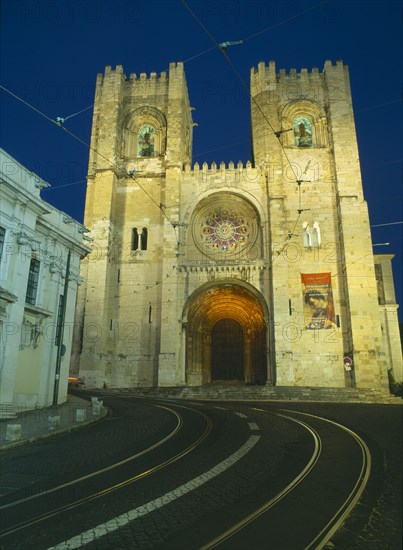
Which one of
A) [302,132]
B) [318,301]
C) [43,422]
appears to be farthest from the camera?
[302,132]

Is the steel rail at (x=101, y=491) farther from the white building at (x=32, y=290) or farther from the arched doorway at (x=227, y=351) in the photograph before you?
the arched doorway at (x=227, y=351)

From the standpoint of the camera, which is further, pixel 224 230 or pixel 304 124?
pixel 304 124

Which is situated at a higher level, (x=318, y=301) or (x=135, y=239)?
(x=135, y=239)

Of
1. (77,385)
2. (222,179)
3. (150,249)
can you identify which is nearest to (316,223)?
(222,179)

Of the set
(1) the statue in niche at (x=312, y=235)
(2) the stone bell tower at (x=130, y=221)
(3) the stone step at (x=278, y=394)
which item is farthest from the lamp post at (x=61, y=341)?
(1) the statue in niche at (x=312, y=235)

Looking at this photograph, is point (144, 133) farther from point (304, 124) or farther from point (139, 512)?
point (139, 512)

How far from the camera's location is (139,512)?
420cm

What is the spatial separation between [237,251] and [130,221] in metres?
7.75

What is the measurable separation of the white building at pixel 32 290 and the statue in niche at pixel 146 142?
14466 mm

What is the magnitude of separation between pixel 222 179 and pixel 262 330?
35.9ft

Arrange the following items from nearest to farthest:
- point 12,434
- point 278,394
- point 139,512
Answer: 1. point 139,512
2. point 12,434
3. point 278,394

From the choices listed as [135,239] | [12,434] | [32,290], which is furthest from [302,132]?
[12,434]

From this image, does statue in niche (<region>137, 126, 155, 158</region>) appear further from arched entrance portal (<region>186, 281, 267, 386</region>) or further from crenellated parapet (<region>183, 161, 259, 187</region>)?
arched entrance portal (<region>186, 281, 267, 386</region>)

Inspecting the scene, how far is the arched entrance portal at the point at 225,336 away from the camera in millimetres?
27719
